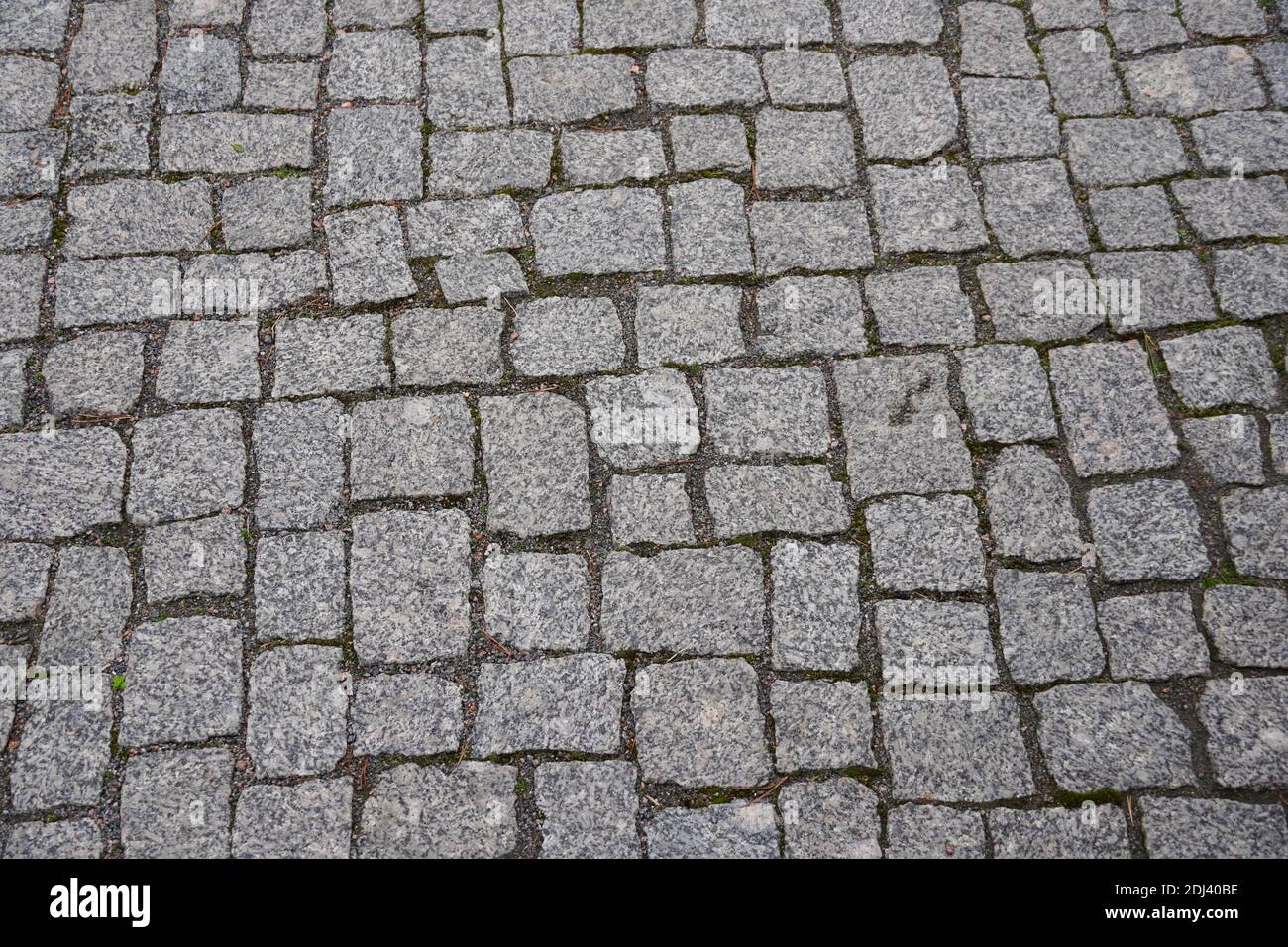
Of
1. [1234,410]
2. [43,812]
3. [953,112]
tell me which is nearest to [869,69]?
[953,112]

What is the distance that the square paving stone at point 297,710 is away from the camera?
3.14 meters

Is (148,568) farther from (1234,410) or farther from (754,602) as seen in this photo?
(1234,410)

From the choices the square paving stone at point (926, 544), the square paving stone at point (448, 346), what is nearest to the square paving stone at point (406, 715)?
the square paving stone at point (448, 346)

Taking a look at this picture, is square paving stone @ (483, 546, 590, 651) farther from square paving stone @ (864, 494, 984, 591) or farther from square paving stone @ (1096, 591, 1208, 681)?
square paving stone @ (1096, 591, 1208, 681)

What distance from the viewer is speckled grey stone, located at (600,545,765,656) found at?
3.31 m

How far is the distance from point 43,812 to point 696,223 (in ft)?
9.64

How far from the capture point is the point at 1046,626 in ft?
10.9

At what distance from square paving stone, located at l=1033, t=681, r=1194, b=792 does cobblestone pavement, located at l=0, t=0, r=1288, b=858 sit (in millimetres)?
15

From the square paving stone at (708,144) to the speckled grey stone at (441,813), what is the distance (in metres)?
2.46

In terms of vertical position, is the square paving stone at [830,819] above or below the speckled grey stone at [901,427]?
below

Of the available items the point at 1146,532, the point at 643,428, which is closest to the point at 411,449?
the point at 643,428

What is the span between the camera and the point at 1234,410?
3.68 metres

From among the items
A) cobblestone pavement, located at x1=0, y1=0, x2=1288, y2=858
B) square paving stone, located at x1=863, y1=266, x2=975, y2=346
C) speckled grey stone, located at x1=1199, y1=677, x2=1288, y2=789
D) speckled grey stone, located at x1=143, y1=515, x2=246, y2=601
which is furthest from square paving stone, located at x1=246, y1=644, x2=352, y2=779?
speckled grey stone, located at x1=1199, y1=677, x2=1288, y2=789

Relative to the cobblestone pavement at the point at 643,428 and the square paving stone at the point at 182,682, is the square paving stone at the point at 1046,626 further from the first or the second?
the square paving stone at the point at 182,682
